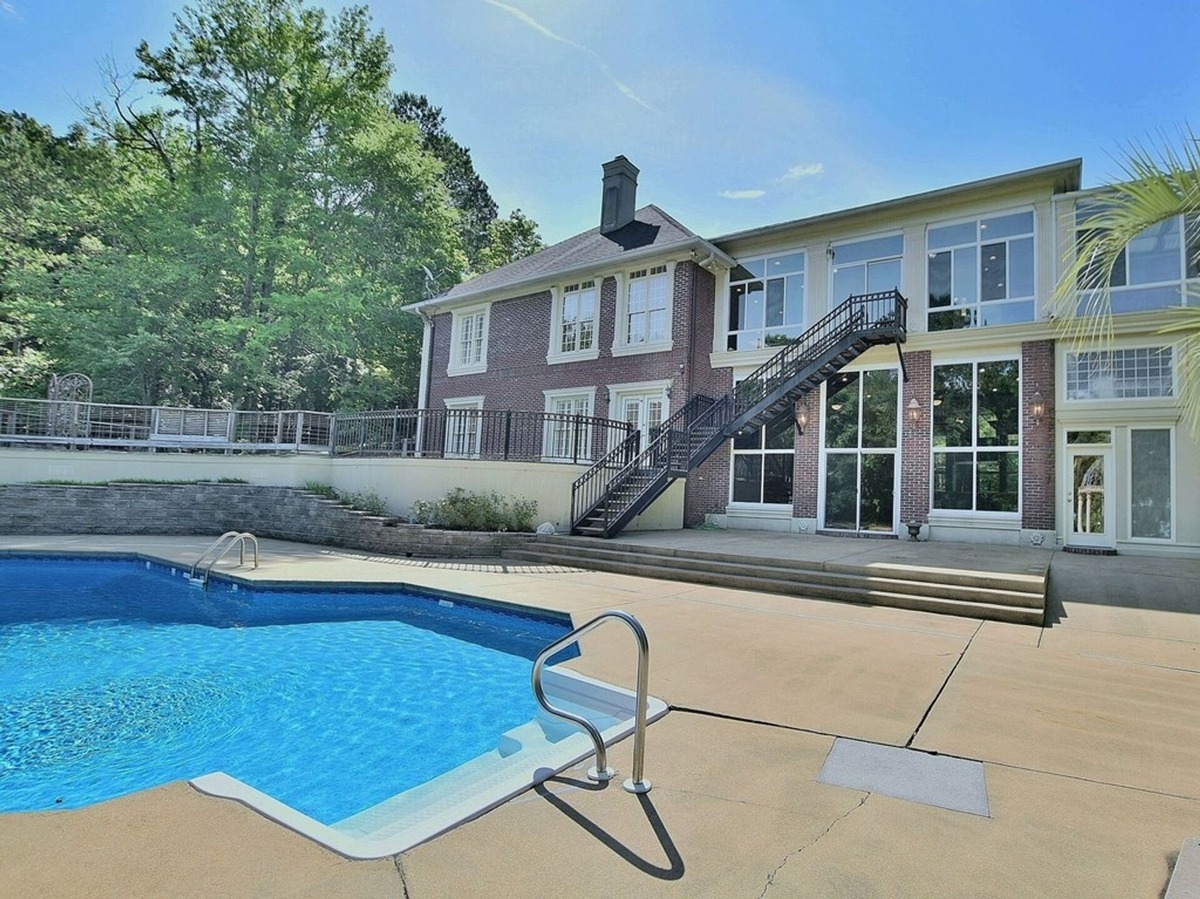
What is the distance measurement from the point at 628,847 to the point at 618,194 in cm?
1772

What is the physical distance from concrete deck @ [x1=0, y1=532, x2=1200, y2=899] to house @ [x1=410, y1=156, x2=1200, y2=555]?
663cm

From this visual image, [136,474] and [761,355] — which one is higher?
[761,355]

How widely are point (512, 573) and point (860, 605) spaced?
193 inches

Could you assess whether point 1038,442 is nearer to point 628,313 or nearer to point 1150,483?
point 1150,483

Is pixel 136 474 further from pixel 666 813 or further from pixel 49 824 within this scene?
pixel 666 813

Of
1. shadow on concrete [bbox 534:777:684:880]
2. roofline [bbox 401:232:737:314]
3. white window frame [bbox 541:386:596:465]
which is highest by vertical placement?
roofline [bbox 401:232:737:314]

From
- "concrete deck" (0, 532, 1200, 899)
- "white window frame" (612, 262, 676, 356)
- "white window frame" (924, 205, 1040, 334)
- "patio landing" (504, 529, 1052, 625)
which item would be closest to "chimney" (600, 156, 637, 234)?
"white window frame" (612, 262, 676, 356)

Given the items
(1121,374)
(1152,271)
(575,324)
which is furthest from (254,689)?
(1152,271)

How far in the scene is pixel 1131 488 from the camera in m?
10.9

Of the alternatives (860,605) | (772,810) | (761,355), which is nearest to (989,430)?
(761,355)

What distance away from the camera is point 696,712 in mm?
3840

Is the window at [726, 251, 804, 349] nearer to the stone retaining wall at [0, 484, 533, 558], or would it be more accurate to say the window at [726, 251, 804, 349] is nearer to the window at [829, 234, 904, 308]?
the window at [829, 234, 904, 308]

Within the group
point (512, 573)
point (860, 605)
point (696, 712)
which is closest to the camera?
point (696, 712)

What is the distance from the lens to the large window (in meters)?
15.3
